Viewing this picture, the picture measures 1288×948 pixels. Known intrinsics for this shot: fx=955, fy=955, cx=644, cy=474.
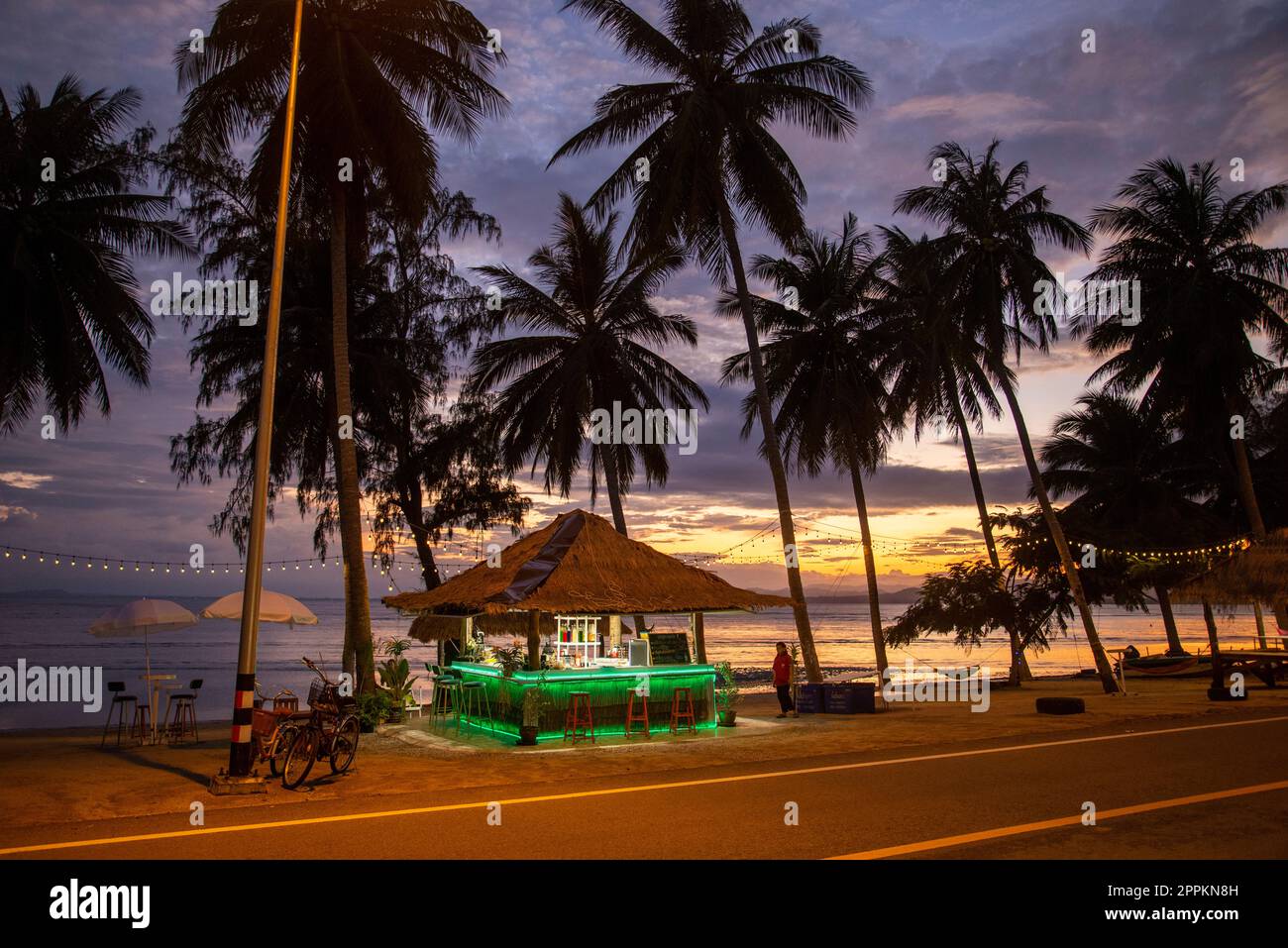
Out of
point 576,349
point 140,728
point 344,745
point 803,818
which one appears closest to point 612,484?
point 576,349

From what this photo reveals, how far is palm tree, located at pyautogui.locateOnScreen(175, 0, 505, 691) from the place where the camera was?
1870cm

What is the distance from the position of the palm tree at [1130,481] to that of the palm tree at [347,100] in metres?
28.3

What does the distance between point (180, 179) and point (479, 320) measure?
30.6ft

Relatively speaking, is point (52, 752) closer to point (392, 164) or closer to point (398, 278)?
point (392, 164)

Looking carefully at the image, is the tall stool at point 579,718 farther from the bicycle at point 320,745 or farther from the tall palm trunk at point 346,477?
the bicycle at point 320,745

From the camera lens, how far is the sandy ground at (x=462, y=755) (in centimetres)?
1077

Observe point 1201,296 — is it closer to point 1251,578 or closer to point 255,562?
point 1251,578

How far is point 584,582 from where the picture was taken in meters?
17.8

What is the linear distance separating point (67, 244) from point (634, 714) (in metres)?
17.3

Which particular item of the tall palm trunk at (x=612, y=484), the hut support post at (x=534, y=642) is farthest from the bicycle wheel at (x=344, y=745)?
the tall palm trunk at (x=612, y=484)

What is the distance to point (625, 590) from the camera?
713 inches

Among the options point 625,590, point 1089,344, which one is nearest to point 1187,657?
point 1089,344

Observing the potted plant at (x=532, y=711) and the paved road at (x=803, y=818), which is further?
the potted plant at (x=532, y=711)

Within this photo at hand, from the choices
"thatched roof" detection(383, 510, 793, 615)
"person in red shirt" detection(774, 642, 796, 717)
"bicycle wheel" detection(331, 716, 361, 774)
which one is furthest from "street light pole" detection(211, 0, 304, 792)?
"person in red shirt" detection(774, 642, 796, 717)
